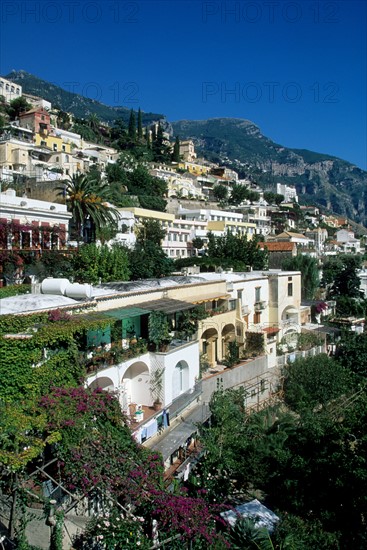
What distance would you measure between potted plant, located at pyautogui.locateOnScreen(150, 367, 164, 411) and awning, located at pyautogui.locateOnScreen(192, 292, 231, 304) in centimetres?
594

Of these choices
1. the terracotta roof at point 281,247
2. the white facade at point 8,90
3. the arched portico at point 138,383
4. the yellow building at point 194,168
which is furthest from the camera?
the yellow building at point 194,168

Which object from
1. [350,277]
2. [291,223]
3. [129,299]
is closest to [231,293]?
[129,299]

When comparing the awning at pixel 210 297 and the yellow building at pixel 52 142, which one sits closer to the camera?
the awning at pixel 210 297

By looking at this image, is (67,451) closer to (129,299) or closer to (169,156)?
(129,299)

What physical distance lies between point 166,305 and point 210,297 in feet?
17.5

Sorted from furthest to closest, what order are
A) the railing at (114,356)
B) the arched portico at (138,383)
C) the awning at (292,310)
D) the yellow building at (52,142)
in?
the yellow building at (52,142)
the awning at (292,310)
the arched portico at (138,383)
the railing at (114,356)

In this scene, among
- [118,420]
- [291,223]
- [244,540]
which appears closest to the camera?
[244,540]

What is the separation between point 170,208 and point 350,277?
1160 inches

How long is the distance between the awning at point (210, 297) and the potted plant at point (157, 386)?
5.94m

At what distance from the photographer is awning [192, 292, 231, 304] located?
80.0 ft

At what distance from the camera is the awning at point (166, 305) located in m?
19.7

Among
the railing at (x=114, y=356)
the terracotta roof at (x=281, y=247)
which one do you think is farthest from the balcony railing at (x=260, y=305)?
the terracotta roof at (x=281, y=247)

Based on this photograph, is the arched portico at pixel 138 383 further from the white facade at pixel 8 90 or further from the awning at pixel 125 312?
the white facade at pixel 8 90

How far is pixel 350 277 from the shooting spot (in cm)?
5116
